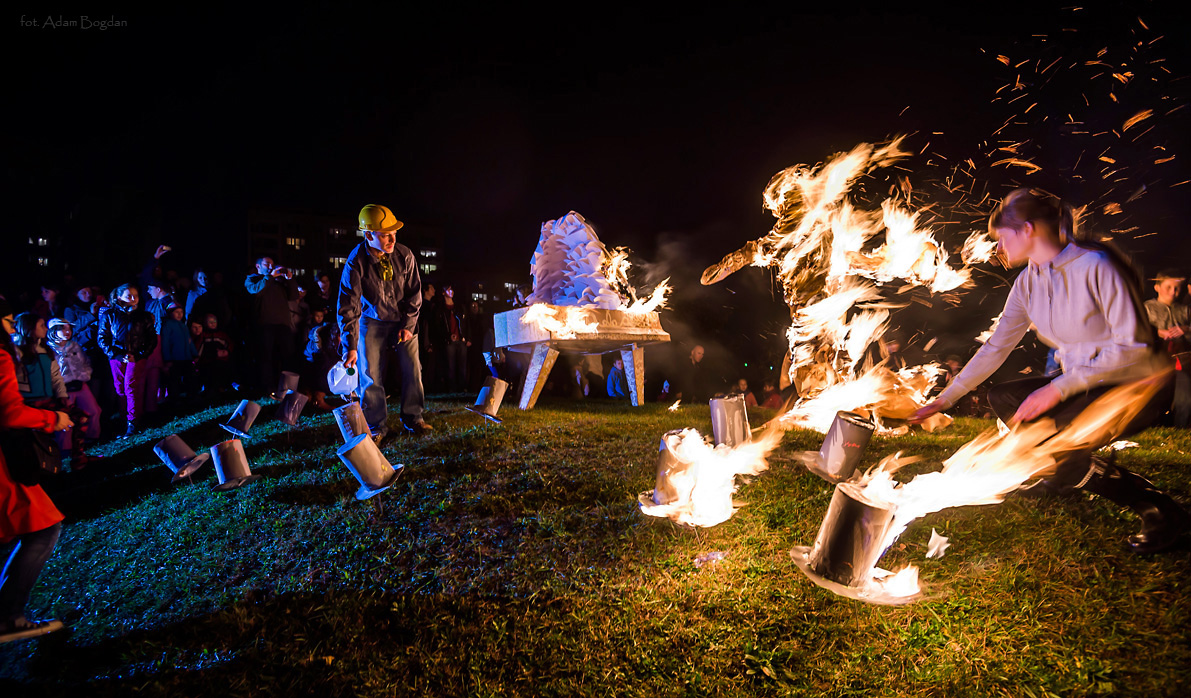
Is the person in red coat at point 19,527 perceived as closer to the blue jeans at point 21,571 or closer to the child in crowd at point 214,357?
the blue jeans at point 21,571

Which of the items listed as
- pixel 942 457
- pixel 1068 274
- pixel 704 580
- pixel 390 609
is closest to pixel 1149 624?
pixel 1068 274

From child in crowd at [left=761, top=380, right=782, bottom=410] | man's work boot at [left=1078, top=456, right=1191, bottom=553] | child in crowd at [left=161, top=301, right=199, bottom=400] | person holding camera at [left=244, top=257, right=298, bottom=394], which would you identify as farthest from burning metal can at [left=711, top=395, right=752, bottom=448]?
child in crowd at [left=161, top=301, right=199, bottom=400]

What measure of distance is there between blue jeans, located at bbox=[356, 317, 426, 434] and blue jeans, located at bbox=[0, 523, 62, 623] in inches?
121

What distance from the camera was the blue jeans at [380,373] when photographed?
6672 mm

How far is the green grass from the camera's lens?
2.89 metres

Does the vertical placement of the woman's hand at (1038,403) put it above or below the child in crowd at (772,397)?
above

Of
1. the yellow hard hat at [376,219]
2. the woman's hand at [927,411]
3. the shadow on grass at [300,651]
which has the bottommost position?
the shadow on grass at [300,651]

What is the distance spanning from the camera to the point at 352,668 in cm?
307

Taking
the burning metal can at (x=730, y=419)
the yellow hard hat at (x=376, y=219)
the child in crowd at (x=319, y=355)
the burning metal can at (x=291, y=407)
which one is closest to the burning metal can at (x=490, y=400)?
the burning metal can at (x=291, y=407)

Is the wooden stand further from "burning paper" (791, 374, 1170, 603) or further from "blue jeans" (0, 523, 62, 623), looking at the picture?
"blue jeans" (0, 523, 62, 623)

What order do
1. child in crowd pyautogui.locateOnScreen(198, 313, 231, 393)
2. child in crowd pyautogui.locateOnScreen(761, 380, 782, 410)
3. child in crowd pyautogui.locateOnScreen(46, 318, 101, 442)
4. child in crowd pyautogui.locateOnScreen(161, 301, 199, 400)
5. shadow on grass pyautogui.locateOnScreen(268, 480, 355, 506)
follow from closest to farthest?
shadow on grass pyautogui.locateOnScreen(268, 480, 355, 506) < child in crowd pyautogui.locateOnScreen(46, 318, 101, 442) < child in crowd pyautogui.locateOnScreen(161, 301, 199, 400) < child in crowd pyautogui.locateOnScreen(198, 313, 231, 393) < child in crowd pyautogui.locateOnScreen(761, 380, 782, 410)

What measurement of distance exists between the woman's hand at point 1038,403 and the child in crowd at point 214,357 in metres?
13.1

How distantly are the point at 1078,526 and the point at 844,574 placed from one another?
5.72 feet

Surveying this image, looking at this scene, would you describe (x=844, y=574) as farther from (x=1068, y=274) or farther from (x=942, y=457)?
(x=942, y=457)
